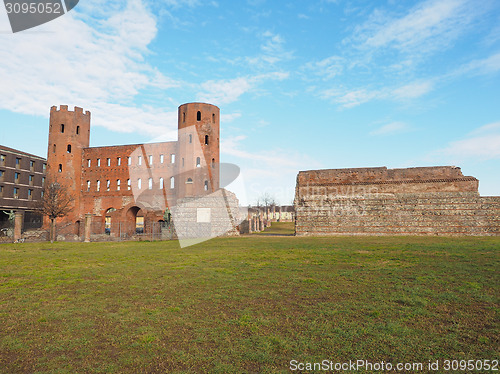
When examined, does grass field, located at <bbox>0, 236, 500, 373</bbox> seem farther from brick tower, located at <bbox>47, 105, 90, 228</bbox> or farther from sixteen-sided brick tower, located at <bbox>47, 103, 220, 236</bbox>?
brick tower, located at <bbox>47, 105, 90, 228</bbox>

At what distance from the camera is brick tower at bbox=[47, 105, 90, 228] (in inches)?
1625

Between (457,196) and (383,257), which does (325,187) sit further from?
(383,257)

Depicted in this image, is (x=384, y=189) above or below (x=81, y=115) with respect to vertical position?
below

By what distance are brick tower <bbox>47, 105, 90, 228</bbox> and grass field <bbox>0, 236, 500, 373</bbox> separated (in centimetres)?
3764

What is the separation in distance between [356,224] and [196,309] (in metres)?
23.9

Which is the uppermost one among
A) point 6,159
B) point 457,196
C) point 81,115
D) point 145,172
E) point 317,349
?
point 81,115

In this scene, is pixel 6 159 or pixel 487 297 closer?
pixel 487 297

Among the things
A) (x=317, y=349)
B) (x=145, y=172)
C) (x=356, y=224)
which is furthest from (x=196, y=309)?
(x=145, y=172)

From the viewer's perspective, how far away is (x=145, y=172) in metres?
41.8

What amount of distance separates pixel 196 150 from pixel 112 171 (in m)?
14.2

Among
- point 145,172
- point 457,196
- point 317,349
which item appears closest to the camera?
point 317,349

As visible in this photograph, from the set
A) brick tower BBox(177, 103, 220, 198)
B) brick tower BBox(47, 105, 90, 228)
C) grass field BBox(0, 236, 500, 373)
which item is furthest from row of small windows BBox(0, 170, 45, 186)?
grass field BBox(0, 236, 500, 373)

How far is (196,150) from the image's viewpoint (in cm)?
3578

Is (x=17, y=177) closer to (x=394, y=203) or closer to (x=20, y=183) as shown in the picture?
(x=20, y=183)
